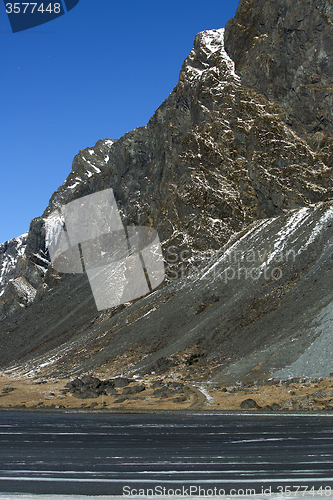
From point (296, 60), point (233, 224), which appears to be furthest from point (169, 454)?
point (296, 60)

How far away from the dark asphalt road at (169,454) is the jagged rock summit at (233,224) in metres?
19.0

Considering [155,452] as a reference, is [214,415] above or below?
below

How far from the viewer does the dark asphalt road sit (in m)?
14.0

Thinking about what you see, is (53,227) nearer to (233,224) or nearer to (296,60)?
(233,224)

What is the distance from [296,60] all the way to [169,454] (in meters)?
95.8

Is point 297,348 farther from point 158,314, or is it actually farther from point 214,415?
point 158,314

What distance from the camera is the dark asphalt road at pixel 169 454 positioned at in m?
14.0

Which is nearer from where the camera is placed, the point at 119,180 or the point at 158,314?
the point at 158,314

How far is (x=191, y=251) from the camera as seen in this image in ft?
316

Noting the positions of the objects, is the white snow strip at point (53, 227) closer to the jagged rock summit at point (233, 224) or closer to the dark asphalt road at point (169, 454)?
the jagged rock summit at point (233, 224)

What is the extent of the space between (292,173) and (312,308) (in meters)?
43.8

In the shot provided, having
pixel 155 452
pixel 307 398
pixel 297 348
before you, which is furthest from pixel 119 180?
pixel 155 452

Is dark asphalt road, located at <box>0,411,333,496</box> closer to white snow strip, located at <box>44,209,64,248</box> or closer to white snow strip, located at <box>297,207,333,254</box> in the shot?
white snow strip, located at <box>297,207,333,254</box>

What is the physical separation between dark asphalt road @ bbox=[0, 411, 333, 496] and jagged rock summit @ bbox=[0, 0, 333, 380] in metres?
19.0
